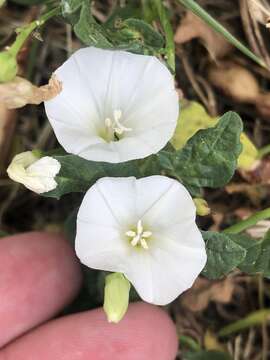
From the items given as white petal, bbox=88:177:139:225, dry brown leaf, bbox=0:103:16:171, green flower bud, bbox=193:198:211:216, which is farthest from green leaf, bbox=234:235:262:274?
dry brown leaf, bbox=0:103:16:171

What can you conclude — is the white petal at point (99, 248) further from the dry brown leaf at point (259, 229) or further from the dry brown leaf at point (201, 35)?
the dry brown leaf at point (201, 35)

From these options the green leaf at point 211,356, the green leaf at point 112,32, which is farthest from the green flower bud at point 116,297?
the green leaf at point 211,356

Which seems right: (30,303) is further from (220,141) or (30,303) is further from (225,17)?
(225,17)

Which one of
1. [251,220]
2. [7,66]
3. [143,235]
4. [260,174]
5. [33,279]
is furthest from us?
[260,174]

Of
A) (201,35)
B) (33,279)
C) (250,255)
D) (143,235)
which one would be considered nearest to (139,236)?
(143,235)

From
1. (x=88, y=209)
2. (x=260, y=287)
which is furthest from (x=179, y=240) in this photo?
(x=260, y=287)

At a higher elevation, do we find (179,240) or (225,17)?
(225,17)

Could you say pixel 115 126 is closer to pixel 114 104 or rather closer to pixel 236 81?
pixel 114 104
